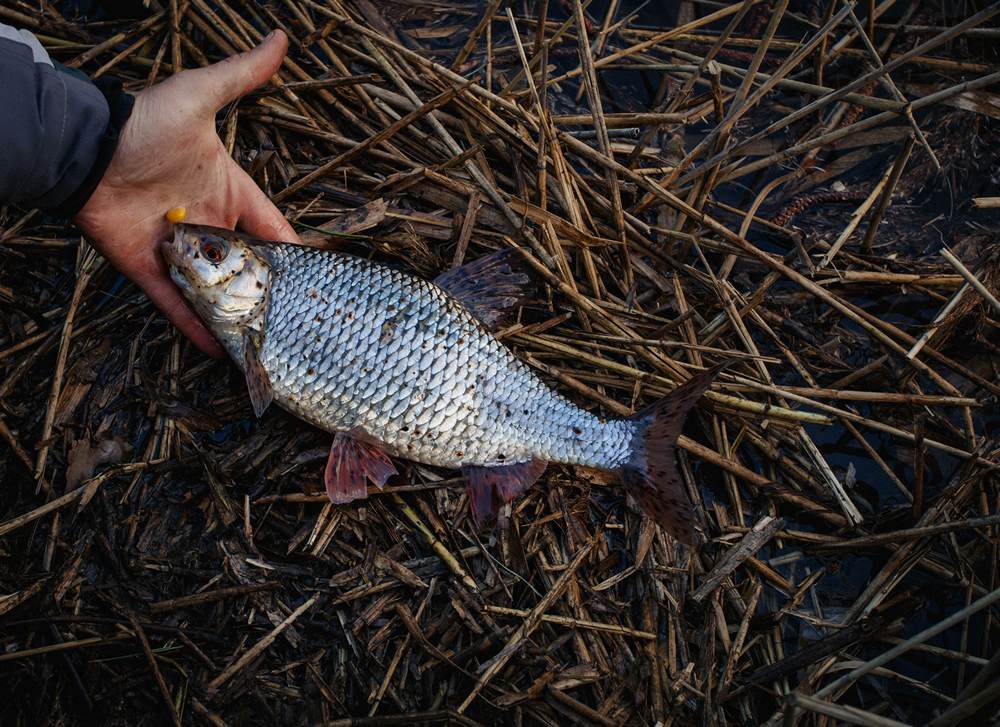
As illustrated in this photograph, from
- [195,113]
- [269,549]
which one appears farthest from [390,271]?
[269,549]

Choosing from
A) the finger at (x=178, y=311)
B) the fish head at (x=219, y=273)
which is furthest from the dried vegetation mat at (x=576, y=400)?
the fish head at (x=219, y=273)

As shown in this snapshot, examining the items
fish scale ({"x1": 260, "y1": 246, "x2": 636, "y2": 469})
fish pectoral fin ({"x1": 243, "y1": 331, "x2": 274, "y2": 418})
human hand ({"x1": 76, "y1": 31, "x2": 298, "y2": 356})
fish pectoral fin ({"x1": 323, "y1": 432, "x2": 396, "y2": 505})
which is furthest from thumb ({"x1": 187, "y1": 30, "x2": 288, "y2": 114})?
fish pectoral fin ({"x1": 323, "y1": 432, "x2": 396, "y2": 505})

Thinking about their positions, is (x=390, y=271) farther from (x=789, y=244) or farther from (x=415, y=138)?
(x=789, y=244)

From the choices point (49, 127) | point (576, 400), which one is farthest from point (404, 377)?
point (49, 127)

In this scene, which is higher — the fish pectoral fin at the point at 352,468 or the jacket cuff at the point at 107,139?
the jacket cuff at the point at 107,139

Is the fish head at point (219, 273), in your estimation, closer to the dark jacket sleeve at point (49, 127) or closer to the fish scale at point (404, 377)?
the fish scale at point (404, 377)

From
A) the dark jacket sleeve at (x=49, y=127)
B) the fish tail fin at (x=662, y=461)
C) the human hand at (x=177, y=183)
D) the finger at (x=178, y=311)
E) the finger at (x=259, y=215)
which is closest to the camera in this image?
the dark jacket sleeve at (x=49, y=127)
